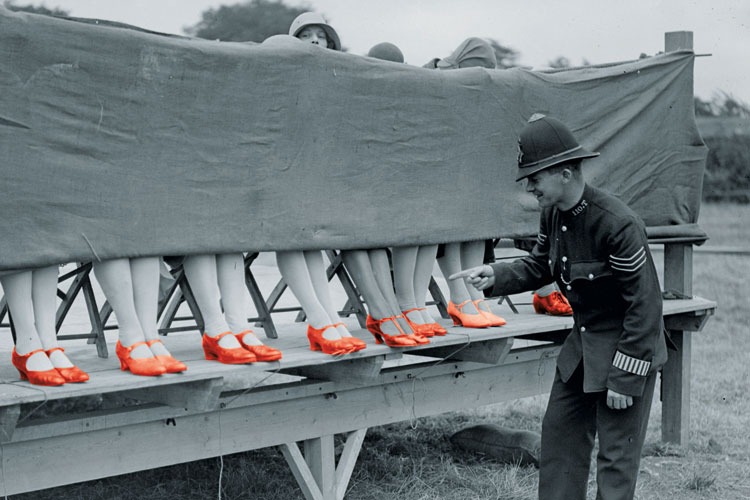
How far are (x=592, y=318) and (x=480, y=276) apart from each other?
1.53ft

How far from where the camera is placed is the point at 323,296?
450 centimetres

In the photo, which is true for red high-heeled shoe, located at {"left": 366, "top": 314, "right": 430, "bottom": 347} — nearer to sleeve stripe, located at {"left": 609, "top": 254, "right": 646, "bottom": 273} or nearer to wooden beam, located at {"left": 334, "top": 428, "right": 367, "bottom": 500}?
wooden beam, located at {"left": 334, "top": 428, "right": 367, "bottom": 500}

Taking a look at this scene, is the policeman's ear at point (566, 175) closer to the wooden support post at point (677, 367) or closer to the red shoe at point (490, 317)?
the red shoe at point (490, 317)

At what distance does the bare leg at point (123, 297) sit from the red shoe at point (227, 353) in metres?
0.33

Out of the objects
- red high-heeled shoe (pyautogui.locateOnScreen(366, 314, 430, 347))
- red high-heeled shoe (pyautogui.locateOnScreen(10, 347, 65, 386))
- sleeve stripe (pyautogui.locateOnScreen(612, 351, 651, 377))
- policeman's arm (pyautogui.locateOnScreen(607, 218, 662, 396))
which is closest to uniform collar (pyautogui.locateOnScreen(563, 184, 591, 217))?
policeman's arm (pyautogui.locateOnScreen(607, 218, 662, 396))

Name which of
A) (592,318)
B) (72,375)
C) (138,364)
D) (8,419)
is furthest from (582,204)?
(8,419)

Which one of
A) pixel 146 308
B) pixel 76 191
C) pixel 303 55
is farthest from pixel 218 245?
pixel 303 55

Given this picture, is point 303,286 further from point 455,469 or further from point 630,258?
point 455,469

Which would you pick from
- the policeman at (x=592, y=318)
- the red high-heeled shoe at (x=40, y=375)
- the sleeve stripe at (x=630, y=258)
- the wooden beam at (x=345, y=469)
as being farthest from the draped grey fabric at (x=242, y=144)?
the sleeve stripe at (x=630, y=258)

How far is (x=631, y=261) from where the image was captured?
3510 mm

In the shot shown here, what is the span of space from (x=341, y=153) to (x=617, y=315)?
1507mm

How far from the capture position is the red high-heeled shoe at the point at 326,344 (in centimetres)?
433

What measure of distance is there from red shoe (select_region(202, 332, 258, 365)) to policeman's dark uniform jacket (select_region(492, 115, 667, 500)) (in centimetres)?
103

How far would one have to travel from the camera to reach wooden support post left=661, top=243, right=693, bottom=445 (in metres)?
6.64
